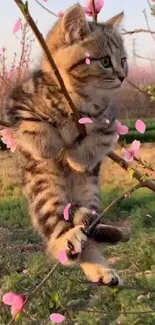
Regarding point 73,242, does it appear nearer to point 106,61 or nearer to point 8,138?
point 8,138

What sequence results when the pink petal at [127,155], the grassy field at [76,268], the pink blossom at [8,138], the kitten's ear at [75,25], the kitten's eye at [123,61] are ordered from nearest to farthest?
the pink petal at [127,155]
the kitten's ear at [75,25]
the pink blossom at [8,138]
the kitten's eye at [123,61]
the grassy field at [76,268]

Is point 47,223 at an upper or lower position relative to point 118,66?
lower

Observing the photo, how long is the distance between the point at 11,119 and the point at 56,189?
0.19 metres

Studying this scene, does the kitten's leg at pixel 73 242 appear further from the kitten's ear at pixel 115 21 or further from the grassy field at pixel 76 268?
the kitten's ear at pixel 115 21

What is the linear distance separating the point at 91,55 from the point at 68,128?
0.17 metres

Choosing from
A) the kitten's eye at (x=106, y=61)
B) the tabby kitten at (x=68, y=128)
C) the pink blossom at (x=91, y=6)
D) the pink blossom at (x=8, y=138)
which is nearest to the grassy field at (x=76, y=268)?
the tabby kitten at (x=68, y=128)

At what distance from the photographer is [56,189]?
1.59m

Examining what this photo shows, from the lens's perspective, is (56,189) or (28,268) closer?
(56,189)

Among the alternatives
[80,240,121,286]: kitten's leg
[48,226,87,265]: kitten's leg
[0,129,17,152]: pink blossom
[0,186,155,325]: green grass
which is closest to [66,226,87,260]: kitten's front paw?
[48,226,87,265]: kitten's leg

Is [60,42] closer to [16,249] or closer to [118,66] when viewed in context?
[118,66]

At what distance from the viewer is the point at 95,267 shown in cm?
152

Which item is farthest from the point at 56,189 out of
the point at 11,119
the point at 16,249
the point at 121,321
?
the point at 16,249

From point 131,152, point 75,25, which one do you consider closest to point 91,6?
point 75,25

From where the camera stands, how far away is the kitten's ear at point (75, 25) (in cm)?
127
